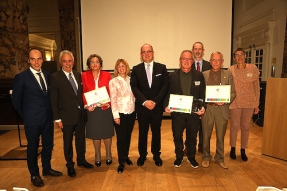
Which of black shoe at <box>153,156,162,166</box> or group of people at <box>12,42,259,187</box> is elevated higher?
group of people at <box>12,42,259,187</box>

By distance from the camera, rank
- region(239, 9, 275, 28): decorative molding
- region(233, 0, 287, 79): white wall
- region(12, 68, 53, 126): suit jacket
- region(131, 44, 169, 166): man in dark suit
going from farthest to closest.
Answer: region(239, 9, 275, 28): decorative molding < region(233, 0, 287, 79): white wall < region(131, 44, 169, 166): man in dark suit < region(12, 68, 53, 126): suit jacket

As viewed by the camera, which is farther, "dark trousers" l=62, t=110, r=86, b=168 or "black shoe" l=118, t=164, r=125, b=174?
"black shoe" l=118, t=164, r=125, b=174

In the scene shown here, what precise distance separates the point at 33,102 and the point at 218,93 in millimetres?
2258

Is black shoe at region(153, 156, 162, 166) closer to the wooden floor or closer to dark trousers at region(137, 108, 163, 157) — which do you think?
the wooden floor

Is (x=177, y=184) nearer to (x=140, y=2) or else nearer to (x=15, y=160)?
(x=15, y=160)

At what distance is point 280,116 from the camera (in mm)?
3143

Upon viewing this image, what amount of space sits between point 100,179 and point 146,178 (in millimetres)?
588

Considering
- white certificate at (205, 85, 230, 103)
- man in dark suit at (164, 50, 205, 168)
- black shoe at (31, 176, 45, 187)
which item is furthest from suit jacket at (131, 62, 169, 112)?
black shoe at (31, 176, 45, 187)

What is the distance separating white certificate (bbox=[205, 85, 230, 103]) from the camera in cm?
272

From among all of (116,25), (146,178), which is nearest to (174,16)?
(116,25)

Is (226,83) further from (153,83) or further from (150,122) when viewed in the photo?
(150,122)

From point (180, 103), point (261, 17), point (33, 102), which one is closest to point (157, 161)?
point (180, 103)

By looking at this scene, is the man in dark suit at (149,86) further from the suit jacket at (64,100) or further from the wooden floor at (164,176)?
the suit jacket at (64,100)

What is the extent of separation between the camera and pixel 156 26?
4.93m
